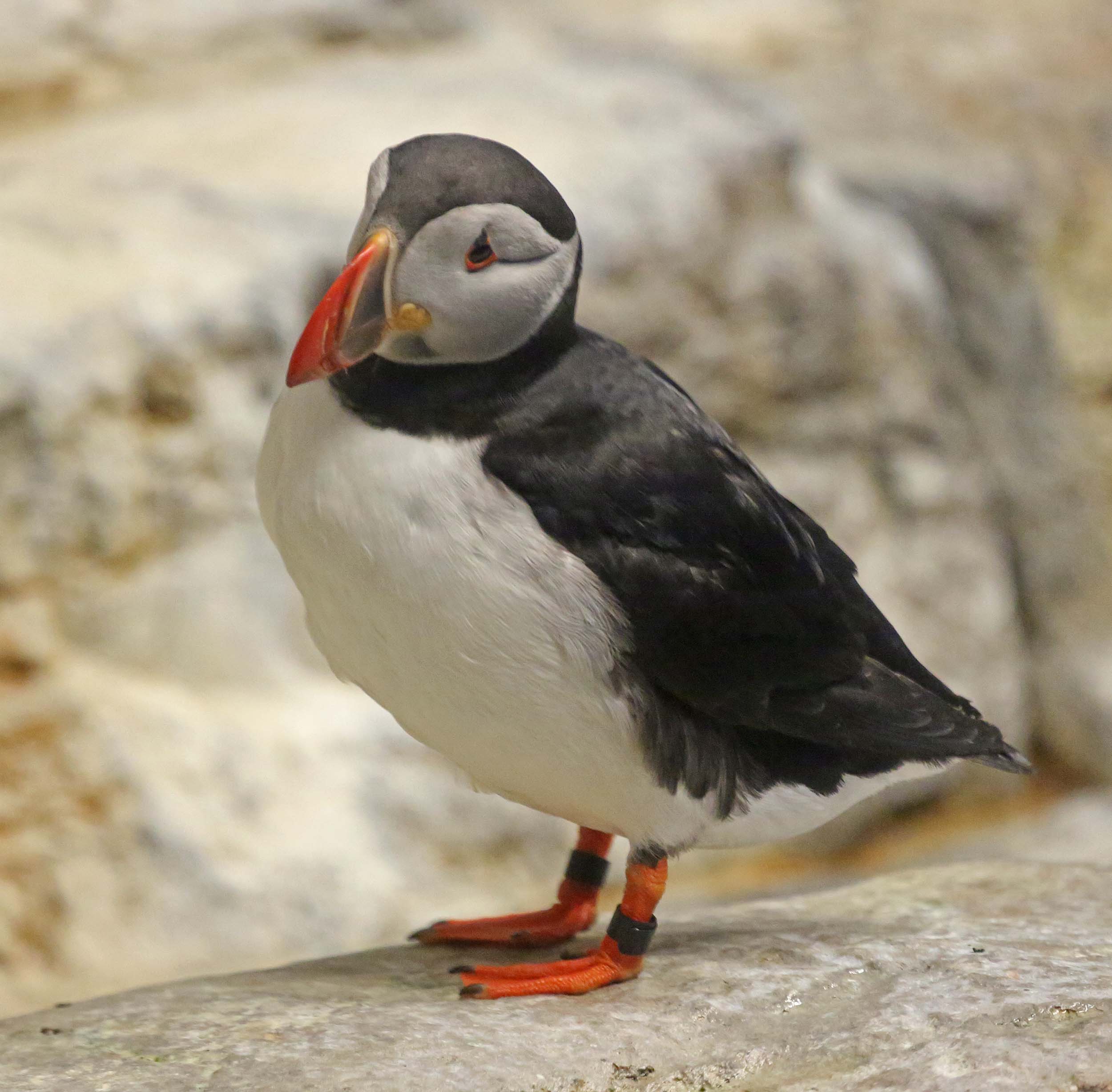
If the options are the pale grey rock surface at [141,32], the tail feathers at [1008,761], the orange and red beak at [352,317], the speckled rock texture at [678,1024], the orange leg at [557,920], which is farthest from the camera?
the pale grey rock surface at [141,32]

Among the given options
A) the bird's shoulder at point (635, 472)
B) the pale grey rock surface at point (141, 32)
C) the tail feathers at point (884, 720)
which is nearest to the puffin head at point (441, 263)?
the bird's shoulder at point (635, 472)

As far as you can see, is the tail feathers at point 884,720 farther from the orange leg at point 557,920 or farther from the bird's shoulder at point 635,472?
the orange leg at point 557,920

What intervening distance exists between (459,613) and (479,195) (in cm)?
61

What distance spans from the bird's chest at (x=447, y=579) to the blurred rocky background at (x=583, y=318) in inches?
89.5

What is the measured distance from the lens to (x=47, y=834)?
14.7 feet

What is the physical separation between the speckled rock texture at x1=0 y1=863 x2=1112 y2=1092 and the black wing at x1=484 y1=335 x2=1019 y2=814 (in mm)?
373

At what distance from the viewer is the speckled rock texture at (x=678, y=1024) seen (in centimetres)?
230

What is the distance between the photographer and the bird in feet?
7.35

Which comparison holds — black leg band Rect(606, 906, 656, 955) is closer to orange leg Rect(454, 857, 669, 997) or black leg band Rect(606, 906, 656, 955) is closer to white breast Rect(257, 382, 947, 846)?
orange leg Rect(454, 857, 669, 997)

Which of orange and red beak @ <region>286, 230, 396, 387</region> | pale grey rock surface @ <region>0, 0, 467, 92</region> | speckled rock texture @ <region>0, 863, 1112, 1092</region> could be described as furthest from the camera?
pale grey rock surface @ <region>0, 0, 467, 92</region>

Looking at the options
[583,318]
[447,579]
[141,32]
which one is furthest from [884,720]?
[141,32]

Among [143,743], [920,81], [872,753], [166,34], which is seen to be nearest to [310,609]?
[872,753]

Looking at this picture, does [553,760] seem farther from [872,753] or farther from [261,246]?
[261,246]

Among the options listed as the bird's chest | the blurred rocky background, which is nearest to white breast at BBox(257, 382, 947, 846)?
the bird's chest
